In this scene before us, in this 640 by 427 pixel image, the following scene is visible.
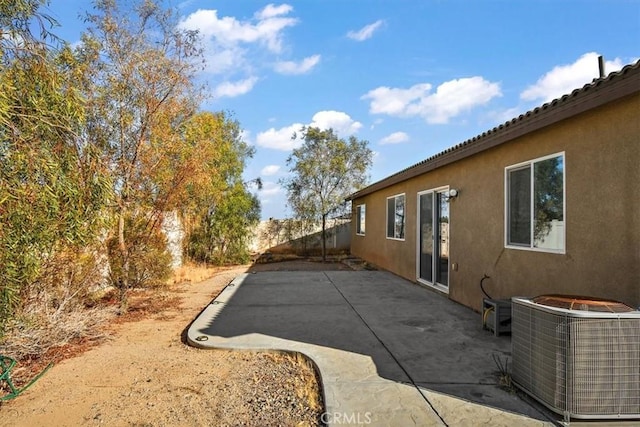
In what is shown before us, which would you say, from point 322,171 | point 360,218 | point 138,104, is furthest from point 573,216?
point 360,218

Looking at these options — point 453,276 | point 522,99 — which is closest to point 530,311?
point 453,276

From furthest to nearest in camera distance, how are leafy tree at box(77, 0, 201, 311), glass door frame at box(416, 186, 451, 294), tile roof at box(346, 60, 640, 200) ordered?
glass door frame at box(416, 186, 451, 294) → leafy tree at box(77, 0, 201, 311) → tile roof at box(346, 60, 640, 200)

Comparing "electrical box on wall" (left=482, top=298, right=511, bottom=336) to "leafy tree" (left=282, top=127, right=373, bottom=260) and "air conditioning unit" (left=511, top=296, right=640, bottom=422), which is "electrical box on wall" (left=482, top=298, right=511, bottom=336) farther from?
"leafy tree" (left=282, top=127, right=373, bottom=260)

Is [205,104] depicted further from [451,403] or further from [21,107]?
[451,403]

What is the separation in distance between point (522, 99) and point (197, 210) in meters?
10.3

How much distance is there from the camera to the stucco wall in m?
3.66

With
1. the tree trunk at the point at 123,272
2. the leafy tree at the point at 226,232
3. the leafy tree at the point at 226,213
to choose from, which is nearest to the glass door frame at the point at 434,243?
the tree trunk at the point at 123,272

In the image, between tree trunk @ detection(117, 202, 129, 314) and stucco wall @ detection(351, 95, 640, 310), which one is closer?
stucco wall @ detection(351, 95, 640, 310)

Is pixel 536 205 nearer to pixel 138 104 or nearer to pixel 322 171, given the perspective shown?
A: pixel 138 104

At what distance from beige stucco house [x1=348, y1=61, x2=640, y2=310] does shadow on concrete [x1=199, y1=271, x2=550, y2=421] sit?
2.89 feet

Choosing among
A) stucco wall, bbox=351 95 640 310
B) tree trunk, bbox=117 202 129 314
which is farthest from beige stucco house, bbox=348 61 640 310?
tree trunk, bbox=117 202 129 314

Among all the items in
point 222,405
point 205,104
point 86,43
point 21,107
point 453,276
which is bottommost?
point 222,405

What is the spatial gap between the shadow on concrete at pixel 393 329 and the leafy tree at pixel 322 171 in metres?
6.66

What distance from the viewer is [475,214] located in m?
6.68
